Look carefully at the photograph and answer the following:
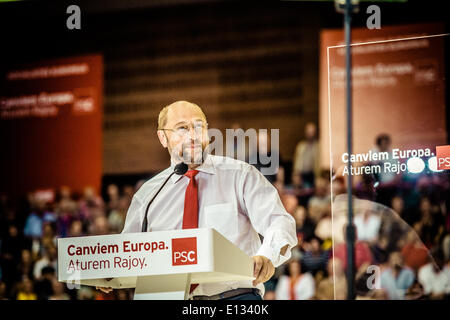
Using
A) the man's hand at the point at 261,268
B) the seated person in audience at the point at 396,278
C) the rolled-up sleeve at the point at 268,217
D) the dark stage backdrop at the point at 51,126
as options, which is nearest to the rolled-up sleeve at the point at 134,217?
the rolled-up sleeve at the point at 268,217

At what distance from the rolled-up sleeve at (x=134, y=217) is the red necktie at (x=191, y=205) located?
20 cm

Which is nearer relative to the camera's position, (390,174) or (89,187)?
(390,174)

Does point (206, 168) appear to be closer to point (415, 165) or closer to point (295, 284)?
point (415, 165)

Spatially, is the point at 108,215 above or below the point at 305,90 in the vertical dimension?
below

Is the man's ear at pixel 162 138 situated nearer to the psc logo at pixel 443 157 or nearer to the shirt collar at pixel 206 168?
the shirt collar at pixel 206 168

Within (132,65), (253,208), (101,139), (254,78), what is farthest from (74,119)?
(253,208)

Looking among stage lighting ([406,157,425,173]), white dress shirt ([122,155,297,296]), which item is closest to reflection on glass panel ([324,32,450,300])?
stage lighting ([406,157,425,173])

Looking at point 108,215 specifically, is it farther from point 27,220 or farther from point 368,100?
point 368,100

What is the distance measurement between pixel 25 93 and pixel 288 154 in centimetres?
243

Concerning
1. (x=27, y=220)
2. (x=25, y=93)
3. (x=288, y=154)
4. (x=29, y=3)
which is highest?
(x=29, y=3)

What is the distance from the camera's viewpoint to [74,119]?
6.95 metres

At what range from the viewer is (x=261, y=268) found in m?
2.54

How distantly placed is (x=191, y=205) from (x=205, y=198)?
62mm

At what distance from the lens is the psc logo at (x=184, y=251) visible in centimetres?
219
